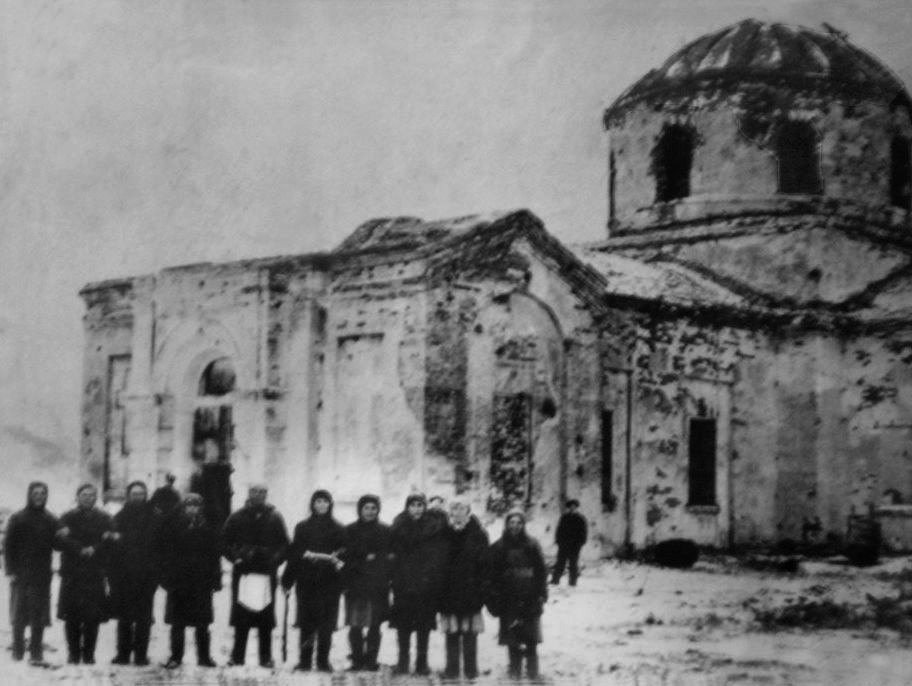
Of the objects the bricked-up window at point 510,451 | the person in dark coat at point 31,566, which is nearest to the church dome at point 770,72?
the bricked-up window at point 510,451

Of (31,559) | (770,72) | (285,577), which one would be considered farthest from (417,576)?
(770,72)

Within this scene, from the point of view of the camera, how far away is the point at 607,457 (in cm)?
972

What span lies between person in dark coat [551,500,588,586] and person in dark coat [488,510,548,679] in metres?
1.40

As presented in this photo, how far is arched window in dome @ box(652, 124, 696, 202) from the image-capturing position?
1231cm

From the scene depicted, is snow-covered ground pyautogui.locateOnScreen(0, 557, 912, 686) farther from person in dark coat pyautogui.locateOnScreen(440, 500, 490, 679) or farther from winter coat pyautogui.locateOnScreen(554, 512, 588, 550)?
winter coat pyautogui.locateOnScreen(554, 512, 588, 550)

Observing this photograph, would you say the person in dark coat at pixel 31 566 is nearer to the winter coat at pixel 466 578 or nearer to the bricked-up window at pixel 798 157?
the winter coat at pixel 466 578

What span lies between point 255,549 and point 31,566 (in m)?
1.14

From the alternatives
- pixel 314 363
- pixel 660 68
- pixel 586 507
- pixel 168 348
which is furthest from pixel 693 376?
pixel 168 348

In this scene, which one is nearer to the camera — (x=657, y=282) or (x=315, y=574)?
(x=315, y=574)

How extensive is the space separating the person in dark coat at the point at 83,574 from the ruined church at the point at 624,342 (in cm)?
116

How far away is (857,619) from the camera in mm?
8242

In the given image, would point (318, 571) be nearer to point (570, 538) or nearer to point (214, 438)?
point (214, 438)

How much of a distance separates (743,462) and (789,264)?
2.09m

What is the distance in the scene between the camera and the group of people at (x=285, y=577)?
712 centimetres
